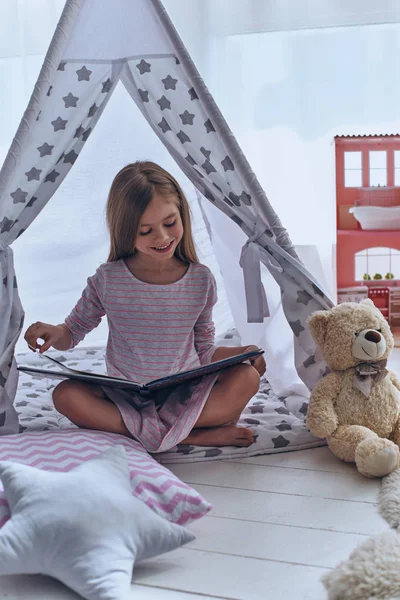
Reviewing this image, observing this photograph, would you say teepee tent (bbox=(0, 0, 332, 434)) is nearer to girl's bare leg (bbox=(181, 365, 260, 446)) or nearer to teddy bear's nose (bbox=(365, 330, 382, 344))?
teddy bear's nose (bbox=(365, 330, 382, 344))

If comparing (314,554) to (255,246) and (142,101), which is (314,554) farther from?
(142,101)

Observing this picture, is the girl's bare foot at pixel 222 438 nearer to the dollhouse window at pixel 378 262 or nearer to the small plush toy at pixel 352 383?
the small plush toy at pixel 352 383

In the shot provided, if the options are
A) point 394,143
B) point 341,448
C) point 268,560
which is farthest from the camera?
point 394,143

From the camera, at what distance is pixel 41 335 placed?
180 centimetres

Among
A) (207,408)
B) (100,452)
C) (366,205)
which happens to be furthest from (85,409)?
(366,205)

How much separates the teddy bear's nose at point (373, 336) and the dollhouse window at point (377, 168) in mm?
1639

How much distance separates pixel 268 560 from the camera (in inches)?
A: 49.2

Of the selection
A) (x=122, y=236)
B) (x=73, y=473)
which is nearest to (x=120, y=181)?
(x=122, y=236)

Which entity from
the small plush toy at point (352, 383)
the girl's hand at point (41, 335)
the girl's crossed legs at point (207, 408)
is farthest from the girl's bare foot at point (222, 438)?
the girl's hand at point (41, 335)

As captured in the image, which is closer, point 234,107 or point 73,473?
point 73,473

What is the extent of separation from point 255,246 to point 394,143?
5.14 ft

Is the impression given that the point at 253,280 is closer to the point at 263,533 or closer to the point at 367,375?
the point at 367,375

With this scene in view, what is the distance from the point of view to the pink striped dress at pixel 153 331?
1761 millimetres

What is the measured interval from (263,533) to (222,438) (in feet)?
1.39
